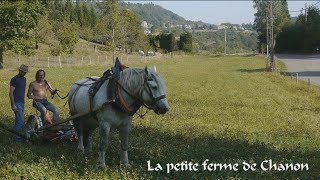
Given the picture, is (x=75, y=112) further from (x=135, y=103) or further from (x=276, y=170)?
(x=276, y=170)

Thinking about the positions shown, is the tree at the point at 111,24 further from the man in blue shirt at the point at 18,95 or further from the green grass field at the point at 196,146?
the man in blue shirt at the point at 18,95

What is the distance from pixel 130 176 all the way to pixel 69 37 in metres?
54.1

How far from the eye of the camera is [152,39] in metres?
134

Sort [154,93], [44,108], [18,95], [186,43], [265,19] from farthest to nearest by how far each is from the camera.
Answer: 1. [186,43]
2. [265,19]
3. [18,95]
4. [44,108]
5. [154,93]

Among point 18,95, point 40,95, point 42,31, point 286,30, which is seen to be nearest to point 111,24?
point 42,31

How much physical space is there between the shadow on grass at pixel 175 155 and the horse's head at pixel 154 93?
1221mm

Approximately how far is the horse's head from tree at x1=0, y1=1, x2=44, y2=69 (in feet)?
126

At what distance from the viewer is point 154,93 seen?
289 inches

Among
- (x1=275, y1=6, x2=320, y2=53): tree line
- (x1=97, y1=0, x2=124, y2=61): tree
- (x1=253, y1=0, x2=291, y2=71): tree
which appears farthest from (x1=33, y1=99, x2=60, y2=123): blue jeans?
(x1=253, y1=0, x2=291, y2=71): tree

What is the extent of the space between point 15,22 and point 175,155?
38.3 m

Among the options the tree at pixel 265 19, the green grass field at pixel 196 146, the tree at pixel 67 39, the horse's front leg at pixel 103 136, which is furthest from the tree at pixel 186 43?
the horse's front leg at pixel 103 136

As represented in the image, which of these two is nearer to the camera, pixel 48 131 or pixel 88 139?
pixel 88 139

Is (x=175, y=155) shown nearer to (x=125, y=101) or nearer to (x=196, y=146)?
(x=196, y=146)

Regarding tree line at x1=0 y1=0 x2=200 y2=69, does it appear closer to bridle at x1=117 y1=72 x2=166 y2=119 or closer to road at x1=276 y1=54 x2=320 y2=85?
road at x1=276 y1=54 x2=320 y2=85
